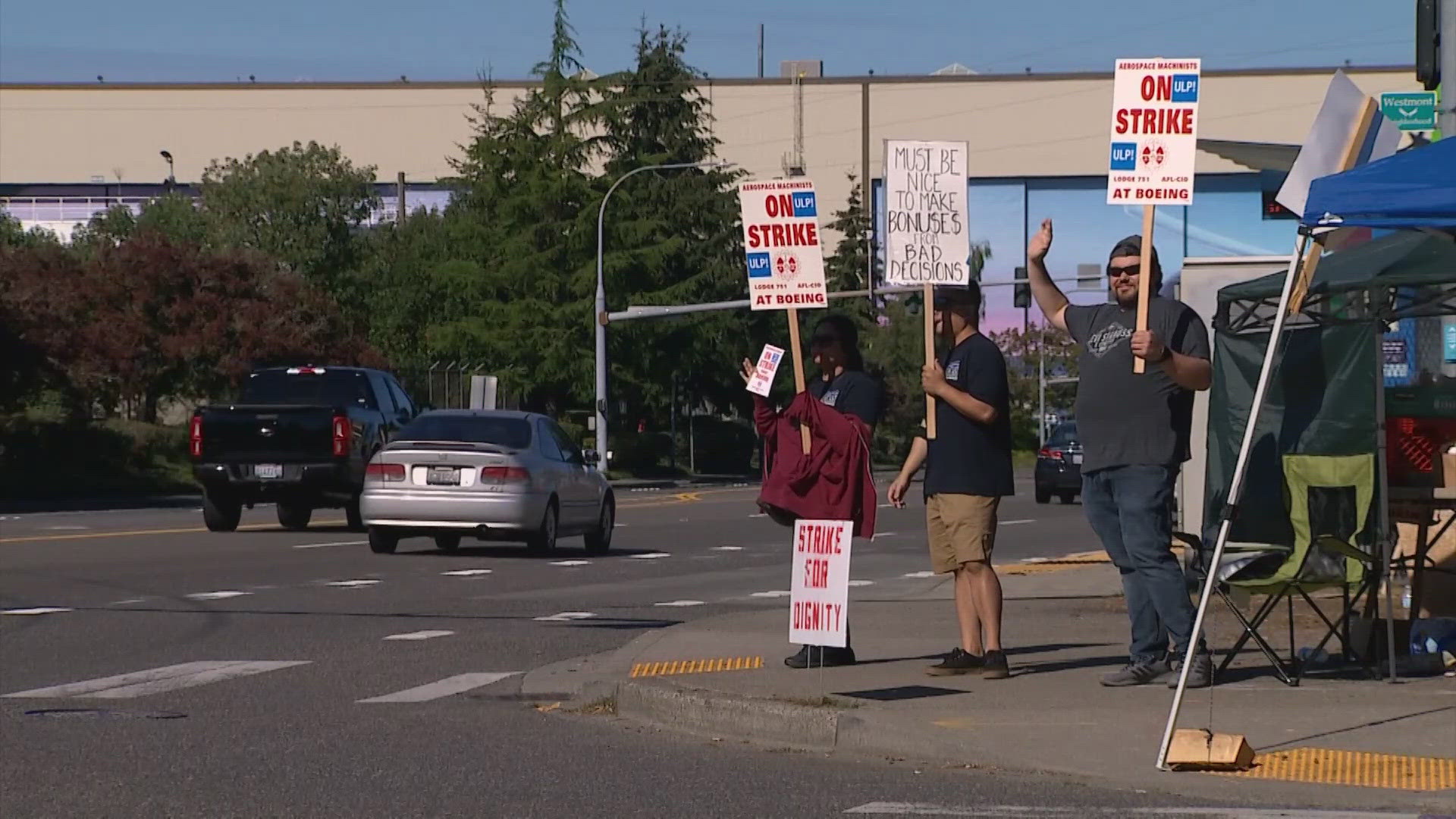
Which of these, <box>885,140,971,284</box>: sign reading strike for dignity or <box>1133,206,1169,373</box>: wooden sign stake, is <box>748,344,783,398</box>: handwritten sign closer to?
<box>885,140,971,284</box>: sign reading strike for dignity

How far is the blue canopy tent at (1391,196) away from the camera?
762cm

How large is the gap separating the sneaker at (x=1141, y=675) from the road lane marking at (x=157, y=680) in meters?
4.73

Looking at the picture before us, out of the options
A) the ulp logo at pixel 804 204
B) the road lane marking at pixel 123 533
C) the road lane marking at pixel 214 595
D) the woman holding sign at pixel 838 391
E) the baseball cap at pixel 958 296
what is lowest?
the road lane marking at pixel 123 533

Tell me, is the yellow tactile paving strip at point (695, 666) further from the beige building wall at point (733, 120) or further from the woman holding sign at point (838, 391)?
the beige building wall at point (733, 120)

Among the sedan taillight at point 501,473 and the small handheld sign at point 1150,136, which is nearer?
the small handheld sign at point 1150,136

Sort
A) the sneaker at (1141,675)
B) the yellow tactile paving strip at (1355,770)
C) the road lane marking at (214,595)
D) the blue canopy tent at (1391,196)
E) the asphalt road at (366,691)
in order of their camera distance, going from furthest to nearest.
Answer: the road lane marking at (214,595) < the sneaker at (1141,675) < the blue canopy tent at (1391,196) < the asphalt road at (366,691) < the yellow tactile paving strip at (1355,770)

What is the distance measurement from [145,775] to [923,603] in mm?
8066

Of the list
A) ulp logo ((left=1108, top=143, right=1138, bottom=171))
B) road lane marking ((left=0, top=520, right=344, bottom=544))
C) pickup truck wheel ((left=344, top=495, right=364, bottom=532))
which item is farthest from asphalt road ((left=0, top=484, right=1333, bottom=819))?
ulp logo ((left=1108, top=143, right=1138, bottom=171))

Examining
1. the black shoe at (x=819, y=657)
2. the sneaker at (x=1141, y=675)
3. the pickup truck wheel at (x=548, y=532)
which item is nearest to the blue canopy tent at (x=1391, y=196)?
the sneaker at (x=1141, y=675)

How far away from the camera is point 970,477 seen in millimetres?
9797

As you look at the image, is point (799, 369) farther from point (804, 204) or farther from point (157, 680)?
point (157, 680)

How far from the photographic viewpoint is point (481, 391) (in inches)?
1903

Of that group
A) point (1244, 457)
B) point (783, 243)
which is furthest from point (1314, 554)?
point (783, 243)

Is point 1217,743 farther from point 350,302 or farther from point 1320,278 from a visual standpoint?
point 350,302
